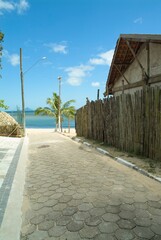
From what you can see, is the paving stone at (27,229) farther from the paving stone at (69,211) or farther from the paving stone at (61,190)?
the paving stone at (61,190)

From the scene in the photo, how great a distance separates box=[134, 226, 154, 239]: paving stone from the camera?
332 centimetres

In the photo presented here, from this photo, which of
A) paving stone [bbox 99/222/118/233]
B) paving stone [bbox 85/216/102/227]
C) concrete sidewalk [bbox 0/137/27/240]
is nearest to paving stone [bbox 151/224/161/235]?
paving stone [bbox 99/222/118/233]

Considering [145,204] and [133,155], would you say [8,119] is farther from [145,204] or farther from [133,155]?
[145,204]

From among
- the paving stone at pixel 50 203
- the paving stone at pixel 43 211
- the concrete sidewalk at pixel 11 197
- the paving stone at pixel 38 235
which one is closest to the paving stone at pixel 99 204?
the paving stone at pixel 50 203

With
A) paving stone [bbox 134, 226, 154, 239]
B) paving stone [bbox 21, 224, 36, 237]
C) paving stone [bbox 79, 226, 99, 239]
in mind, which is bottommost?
paving stone [bbox 21, 224, 36, 237]

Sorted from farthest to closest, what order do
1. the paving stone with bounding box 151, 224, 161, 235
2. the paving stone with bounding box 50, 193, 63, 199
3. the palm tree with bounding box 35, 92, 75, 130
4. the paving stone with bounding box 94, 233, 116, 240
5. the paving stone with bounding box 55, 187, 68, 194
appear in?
the palm tree with bounding box 35, 92, 75, 130, the paving stone with bounding box 55, 187, 68, 194, the paving stone with bounding box 50, 193, 63, 199, the paving stone with bounding box 151, 224, 161, 235, the paving stone with bounding box 94, 233, 116, 240

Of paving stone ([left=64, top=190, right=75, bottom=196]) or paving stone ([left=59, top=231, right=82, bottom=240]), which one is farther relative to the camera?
paving stone ([left=64, top=190, right=75, bottom=196])

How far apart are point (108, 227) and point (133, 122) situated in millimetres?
5841

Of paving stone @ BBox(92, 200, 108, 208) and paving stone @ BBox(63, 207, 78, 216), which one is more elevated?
paving stone @ BBox(92, 200, 108, 208)

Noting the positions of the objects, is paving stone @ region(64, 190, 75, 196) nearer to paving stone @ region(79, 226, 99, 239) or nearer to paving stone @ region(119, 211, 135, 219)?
paving stone @ region(119, 211, 135, 219)

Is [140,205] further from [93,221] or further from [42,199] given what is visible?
[42,199]

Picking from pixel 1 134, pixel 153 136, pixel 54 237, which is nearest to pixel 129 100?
pixel 153 136

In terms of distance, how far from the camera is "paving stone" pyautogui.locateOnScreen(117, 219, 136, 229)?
3604 millimetres

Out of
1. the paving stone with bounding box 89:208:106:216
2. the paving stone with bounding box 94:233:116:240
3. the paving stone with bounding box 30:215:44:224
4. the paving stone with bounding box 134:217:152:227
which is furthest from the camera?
the paving stone with bounding box 89:208:106:216
